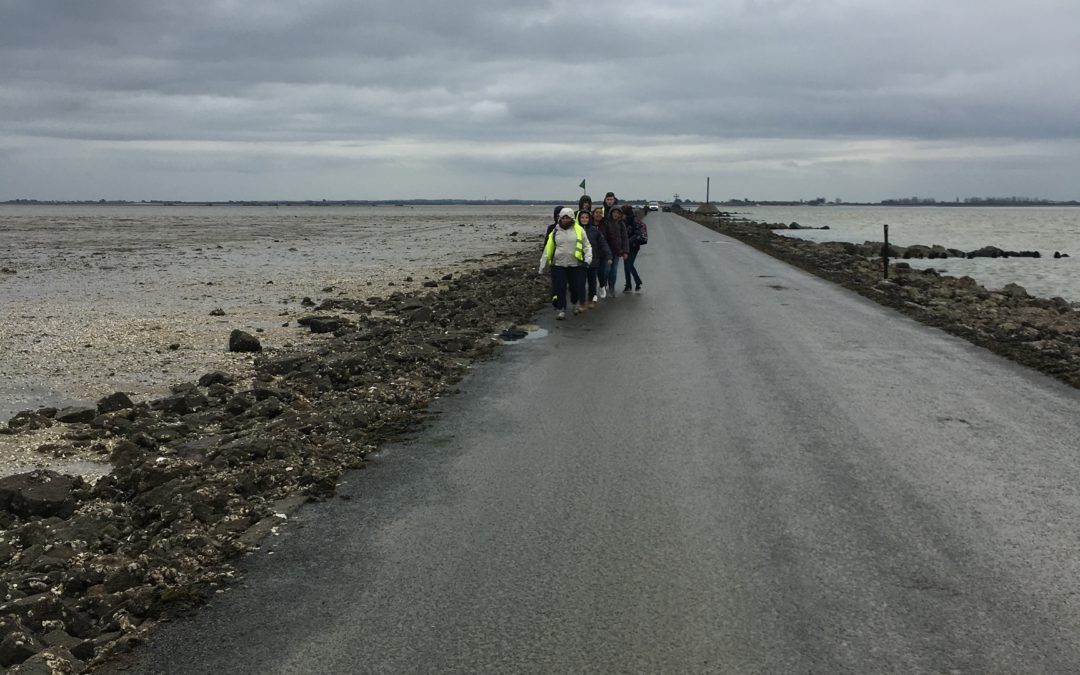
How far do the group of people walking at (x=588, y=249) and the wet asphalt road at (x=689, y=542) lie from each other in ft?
19.4

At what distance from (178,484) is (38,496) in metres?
0.87


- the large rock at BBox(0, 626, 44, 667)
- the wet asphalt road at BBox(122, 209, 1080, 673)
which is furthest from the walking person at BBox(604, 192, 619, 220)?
the large rock at BBox(0, 626, 44, 667)

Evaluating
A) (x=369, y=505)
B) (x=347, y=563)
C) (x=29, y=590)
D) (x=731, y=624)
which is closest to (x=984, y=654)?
(x=731, y=624)

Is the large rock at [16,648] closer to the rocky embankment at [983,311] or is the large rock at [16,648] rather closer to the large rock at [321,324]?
the rocky embankment at [983,311]

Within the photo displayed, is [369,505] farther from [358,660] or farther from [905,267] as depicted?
[905,267]

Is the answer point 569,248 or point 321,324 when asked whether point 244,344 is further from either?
point 569,248

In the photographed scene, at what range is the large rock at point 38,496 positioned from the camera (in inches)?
239

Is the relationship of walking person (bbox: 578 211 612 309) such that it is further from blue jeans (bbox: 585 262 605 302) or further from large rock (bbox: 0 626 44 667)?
large rock (bbox: 0 626 44 667)

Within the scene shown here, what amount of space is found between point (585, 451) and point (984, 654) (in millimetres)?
3700

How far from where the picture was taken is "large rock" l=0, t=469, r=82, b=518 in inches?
239

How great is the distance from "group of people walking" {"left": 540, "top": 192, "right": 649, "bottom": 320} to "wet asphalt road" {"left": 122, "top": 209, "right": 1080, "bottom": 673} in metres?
5.91

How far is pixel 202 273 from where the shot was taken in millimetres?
30188

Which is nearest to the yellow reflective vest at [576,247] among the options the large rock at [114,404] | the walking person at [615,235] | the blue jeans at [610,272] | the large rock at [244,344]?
the walking person at [615,235]

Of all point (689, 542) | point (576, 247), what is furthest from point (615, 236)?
point (689, 542)
